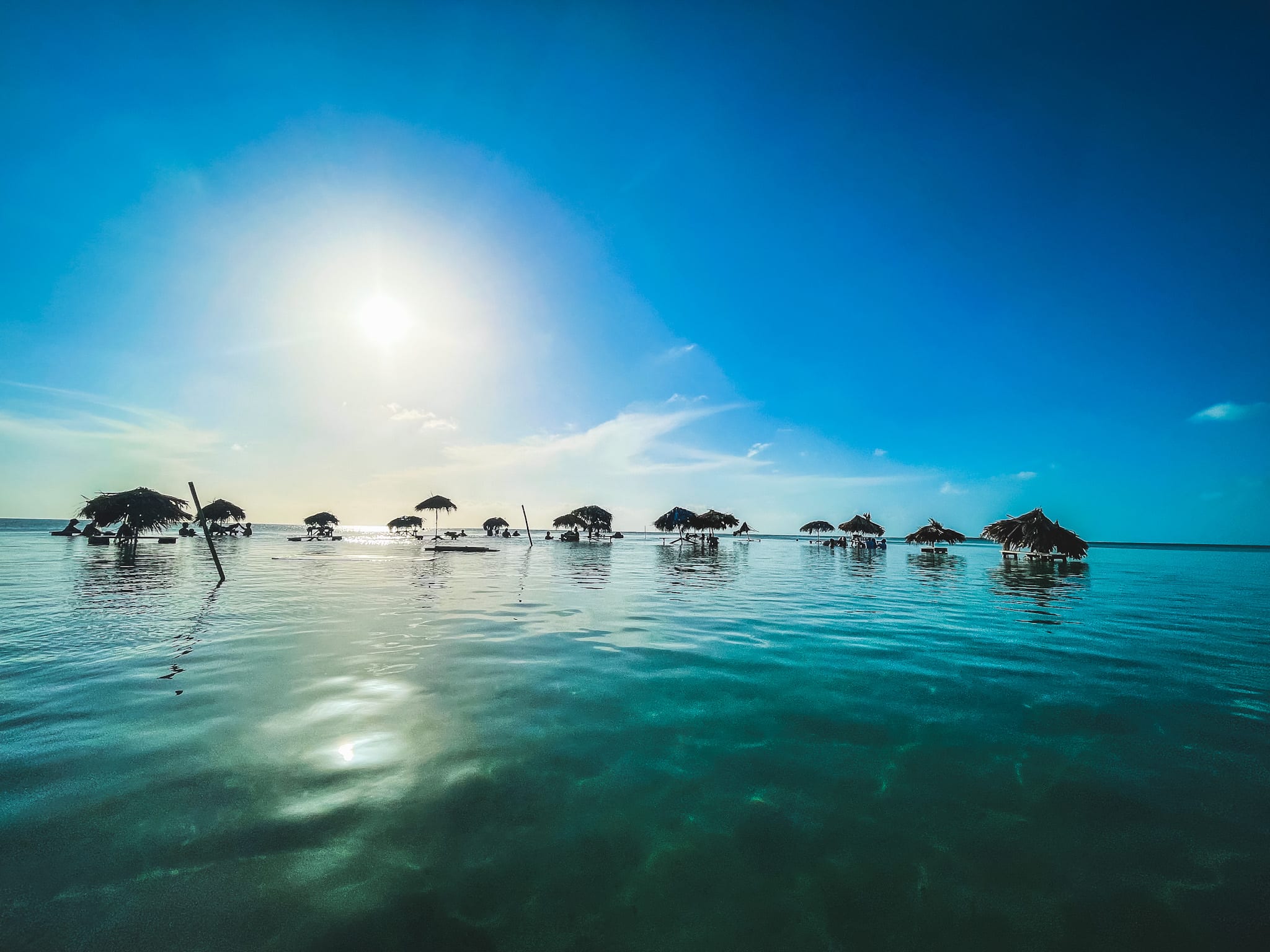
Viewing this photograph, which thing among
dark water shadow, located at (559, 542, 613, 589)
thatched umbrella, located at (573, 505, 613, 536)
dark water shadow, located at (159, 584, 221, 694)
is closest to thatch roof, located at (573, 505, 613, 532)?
thatched umbrella, located at (573, 505, 613, 536)

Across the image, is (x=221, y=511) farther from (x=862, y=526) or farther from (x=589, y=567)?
(x=862, y=526)

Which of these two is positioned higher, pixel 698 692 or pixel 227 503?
pixel 227 503

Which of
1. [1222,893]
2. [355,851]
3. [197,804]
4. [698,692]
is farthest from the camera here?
[698,692]

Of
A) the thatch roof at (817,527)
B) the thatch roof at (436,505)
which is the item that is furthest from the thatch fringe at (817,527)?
the thatch roof at (436,505)

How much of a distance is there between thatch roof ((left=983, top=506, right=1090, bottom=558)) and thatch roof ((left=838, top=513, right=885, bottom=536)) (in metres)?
16.5

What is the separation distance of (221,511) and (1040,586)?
6522 cm

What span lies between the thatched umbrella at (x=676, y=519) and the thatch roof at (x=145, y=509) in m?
38.0

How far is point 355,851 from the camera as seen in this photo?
3400 mm

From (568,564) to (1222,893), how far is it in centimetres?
2638

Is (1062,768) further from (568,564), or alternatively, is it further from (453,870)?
(568,564)

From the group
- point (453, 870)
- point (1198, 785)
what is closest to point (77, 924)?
point (453, 870)

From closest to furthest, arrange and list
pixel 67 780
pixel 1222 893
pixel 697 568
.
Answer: pixel 1222 893
pixel 67 780
pixel 697 568

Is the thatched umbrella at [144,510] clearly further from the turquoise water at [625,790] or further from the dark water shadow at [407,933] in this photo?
the dark water shadow at [407,933]

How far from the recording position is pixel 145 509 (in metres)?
31.3
